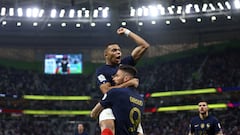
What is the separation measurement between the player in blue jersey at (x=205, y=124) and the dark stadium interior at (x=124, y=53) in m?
24.5

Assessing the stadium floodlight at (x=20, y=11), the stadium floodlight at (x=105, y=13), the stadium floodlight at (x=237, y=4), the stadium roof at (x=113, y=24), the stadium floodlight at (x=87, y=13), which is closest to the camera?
the stadium floodlight at (x=237, y=4)

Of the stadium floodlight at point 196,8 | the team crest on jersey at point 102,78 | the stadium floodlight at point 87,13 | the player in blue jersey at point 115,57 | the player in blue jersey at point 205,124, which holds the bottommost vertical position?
the player in blue jersey at point 205,124

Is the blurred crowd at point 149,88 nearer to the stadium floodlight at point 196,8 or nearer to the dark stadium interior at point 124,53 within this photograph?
the dark stadium interior at point 124,53

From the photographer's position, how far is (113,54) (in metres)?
6.53

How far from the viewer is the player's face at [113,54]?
6.45 metres

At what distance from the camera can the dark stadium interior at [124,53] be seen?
3662 centimetres

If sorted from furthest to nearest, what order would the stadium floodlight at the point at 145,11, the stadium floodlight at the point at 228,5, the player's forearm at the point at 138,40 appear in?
the stadium floodlight at the point at 145,11 < the stadium floodlight at the point at 228,5 < the player's forearm at the point at 138,40

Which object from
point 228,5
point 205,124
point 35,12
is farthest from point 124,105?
point 35,12

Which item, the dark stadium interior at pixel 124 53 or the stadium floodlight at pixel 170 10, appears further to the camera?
the dark stadium interior at pixel 124 53

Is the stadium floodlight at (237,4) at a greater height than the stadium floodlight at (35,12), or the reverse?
the stadium floodlight at (237,4)

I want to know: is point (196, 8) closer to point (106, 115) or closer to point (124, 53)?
point (124, 53)

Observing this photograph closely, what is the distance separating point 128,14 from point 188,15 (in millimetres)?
5270

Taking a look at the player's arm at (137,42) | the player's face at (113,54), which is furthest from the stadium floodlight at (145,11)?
the player's arm at (137,42)

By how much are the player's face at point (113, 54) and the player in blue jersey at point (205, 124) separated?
14.4 feet
